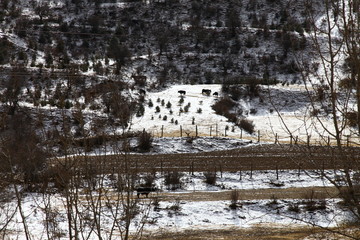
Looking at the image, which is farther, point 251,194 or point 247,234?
point 251,194

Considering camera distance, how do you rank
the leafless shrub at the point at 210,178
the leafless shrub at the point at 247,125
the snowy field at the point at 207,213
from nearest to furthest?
the snowy field at the point at 207,213, the leafless shrub at the point at 210,178, the leafless shrub at the point at 247,125

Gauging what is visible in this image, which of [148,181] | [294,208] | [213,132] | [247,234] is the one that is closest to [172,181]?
[148,181]

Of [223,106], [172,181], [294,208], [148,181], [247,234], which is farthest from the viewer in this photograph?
[223,106]

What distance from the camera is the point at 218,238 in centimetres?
1283

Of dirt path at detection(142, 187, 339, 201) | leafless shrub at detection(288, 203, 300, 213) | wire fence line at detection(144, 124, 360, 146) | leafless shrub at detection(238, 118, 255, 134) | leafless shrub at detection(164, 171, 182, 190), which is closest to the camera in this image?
leafless shrub at detection(288, 203, 300, 213)

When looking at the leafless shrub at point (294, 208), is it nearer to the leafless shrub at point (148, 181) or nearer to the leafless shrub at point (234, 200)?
the leafless shrub at point (234, 200)

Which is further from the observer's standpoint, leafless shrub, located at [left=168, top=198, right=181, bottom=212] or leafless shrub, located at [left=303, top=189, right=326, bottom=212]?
leafless shrub, located at [left=303, top=189, right=326, bottom=212]

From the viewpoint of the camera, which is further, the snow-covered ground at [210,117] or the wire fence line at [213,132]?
the snow-covered ground at [210,117]

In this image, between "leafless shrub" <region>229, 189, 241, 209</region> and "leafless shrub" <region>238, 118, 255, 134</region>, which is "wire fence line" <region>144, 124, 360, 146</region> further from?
"leafless shrub" <region>229, 189, 241, 209</region>

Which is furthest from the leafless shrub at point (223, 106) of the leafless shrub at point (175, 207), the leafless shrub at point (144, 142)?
the leafless shrub at point (175, 207)

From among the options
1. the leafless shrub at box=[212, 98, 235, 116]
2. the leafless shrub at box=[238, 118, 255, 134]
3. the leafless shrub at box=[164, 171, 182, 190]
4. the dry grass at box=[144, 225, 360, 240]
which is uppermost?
the leafless shrub at box=[212, 98, 235, 116]

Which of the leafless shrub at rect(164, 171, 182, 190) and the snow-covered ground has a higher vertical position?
the snow-covered ground

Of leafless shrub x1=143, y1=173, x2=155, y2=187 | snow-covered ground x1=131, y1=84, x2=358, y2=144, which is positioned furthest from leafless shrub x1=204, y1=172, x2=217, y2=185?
snow-covered ground x1=131, y1=84, x2=358, y2=144

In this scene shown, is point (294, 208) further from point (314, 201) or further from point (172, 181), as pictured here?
point (172, 181)
